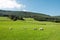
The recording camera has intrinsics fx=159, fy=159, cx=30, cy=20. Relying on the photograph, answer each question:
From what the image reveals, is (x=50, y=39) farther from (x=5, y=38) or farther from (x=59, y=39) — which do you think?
(x=5, y=38)

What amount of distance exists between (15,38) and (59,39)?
303 inches

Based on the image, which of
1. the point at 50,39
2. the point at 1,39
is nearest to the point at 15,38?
the point at 1,39

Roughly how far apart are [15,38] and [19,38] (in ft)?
2.32

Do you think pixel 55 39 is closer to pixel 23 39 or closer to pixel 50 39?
pixel 50 39

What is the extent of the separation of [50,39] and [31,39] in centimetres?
325

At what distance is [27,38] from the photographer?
28.2m

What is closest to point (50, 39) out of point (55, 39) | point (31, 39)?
point (55, 39)

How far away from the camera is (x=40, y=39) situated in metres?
27.4

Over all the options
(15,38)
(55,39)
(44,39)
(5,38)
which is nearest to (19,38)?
(15,38)

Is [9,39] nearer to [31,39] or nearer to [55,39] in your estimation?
[31,39]

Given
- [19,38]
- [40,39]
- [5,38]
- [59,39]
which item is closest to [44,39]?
[40,39]

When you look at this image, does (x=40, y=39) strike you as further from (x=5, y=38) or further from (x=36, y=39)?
(x=5, y=38)

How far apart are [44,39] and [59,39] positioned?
2616mm

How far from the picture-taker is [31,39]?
90.0 feet
